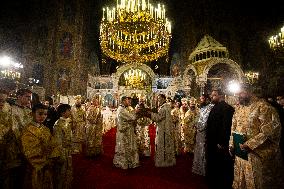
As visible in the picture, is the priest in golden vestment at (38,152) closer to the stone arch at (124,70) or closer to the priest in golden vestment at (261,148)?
the priest in golden vestment at (261,148)

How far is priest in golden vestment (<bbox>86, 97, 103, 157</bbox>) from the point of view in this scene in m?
7.30

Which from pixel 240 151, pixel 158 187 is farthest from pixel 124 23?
pixel 240 151

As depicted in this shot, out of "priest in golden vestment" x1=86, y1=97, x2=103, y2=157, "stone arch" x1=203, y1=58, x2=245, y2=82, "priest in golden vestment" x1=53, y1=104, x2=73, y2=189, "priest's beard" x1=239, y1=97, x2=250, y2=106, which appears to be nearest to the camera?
"priest in golden vestment" x1=53, y1=104, x2=73, y2=189

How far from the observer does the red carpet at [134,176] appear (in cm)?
476

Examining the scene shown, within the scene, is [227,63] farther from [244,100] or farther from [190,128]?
[244,100]

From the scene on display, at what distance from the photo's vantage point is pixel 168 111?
624 centimetres

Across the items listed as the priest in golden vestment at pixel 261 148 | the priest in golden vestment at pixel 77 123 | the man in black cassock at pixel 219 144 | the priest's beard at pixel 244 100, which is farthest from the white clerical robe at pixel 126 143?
the priest in golden vestment at pixel 261 148

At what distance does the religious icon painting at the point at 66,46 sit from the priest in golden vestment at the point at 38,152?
2374 centimetres

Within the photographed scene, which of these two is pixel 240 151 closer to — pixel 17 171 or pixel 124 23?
pixel 17 171

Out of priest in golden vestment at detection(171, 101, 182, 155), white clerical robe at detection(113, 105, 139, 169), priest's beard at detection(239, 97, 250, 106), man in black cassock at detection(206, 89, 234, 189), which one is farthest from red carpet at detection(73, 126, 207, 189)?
priest's beard at detection(239, 97, 250, 106)

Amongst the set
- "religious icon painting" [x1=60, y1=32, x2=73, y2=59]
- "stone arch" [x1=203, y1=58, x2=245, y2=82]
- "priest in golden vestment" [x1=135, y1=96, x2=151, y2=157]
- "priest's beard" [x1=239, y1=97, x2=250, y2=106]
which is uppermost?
"religious icon painting" [x1=60, y1=32, x2=73, y2=59]

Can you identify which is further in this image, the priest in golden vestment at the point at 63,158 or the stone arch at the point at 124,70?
the stone arch at the point at 124,70

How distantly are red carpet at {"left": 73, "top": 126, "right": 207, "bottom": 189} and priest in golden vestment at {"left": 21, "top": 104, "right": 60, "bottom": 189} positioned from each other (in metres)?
2.00

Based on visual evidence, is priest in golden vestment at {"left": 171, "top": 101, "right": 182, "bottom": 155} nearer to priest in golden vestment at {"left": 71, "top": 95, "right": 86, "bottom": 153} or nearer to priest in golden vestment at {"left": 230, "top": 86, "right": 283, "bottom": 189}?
priest in golden vestment at {"left": 71, "top": 95, "right": 86, "bottom": 153}
